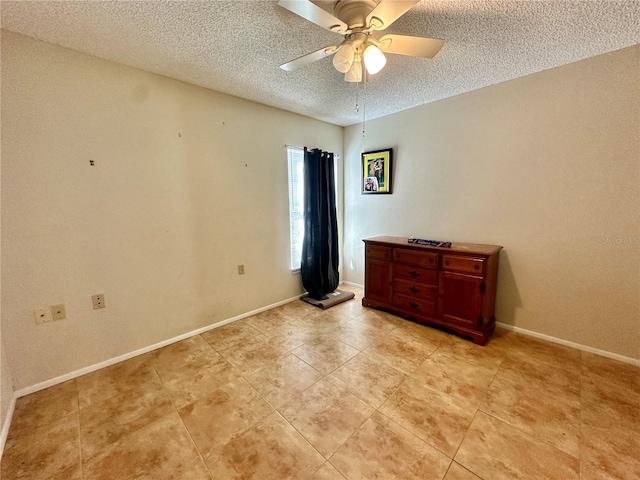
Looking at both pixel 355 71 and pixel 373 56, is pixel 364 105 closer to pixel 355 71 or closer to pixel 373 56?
pixel 355 71

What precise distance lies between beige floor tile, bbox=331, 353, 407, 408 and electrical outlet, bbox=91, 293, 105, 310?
6.15 ft

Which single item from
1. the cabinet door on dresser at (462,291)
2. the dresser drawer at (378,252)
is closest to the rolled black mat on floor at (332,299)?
the dresser drawer at (378,252)

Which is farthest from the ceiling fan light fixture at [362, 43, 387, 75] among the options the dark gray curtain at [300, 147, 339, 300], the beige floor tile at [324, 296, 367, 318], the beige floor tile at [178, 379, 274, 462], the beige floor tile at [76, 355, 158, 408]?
the beige floor tile at [76, 355, 158, 408]

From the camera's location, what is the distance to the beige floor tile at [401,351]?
80.9 inches

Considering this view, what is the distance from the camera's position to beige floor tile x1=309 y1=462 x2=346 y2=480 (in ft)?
4.01

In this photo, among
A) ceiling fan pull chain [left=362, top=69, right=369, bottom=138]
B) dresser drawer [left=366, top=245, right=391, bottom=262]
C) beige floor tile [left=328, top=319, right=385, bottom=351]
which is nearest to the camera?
ceiling fan pull chain [left=362, top=69, right=369, bottom=138]

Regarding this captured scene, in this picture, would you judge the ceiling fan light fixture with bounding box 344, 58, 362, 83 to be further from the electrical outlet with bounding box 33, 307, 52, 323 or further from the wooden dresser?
the electrical outlet with bounding box 33, 307, 52, 323

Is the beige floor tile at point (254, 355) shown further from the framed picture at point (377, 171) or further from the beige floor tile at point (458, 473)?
the framed picture at point (377, 171)

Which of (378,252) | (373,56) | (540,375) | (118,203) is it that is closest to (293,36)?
(373,56)

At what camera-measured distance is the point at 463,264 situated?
92.9 inches

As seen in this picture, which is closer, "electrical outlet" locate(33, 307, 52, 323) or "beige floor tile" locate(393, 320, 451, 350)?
"electrical outlet" locate(33, 307, 52, 323)

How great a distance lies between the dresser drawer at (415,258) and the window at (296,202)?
1.22 m

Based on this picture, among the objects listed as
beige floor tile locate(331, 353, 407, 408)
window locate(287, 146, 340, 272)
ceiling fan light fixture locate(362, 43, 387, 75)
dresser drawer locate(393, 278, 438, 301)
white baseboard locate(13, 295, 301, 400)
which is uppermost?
ceiling fan light fixture locate(362, 43, 387, 75)

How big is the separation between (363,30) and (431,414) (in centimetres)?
223
